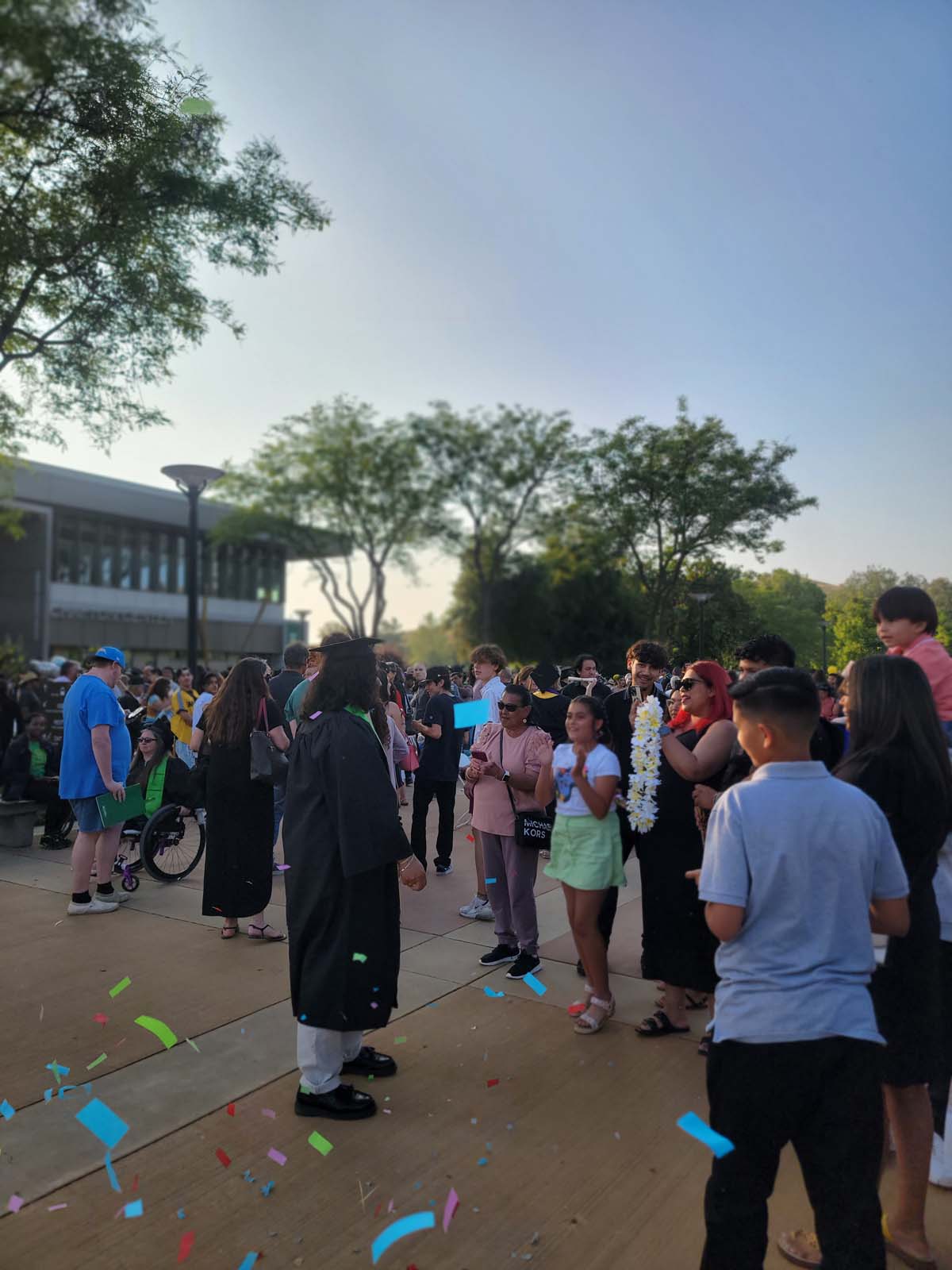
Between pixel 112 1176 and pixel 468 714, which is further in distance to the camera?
pixel 468 714

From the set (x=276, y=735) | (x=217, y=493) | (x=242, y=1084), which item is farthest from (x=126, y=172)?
(x=217, y=493)

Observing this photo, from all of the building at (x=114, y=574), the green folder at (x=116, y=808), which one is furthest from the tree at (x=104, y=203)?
the building at (x=114, y=574)

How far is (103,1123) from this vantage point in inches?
139

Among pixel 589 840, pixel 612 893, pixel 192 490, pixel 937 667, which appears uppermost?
pixel 192 490

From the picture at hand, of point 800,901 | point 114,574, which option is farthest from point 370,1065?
point 114,574

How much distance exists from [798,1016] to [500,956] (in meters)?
3.60

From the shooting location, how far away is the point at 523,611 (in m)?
36.4

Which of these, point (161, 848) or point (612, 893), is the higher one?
point (612, 893)

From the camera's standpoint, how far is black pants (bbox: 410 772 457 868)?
25.7 feet

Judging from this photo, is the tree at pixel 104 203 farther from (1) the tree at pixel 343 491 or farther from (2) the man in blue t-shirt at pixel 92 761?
(1) the tree at pixel 343 491

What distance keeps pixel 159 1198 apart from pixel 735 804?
244 cm

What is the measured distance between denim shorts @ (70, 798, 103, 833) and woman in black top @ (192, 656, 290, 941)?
99 cm

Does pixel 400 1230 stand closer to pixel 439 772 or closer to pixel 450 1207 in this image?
pixel 450 1207

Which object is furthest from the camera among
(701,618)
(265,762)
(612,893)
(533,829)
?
(701,618)
